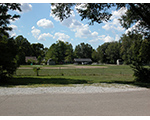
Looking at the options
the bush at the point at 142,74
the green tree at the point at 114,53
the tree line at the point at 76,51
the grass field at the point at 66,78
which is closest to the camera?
the grass field at the point at 66,78

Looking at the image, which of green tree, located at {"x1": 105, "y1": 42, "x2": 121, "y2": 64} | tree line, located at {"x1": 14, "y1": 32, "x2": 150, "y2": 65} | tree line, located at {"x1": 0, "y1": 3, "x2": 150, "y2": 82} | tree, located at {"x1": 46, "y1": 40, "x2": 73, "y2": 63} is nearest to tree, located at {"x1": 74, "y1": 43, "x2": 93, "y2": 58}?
tree line, located at {"x1": 14, "y1": 32, "x2": 150, "y2": 65}

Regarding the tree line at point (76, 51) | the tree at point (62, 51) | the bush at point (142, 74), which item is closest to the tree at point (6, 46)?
the bush at point (142, 74)

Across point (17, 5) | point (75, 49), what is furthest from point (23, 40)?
point (17, 5)

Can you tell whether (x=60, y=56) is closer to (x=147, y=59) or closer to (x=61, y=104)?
(x=147, y=59)

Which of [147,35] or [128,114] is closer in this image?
[128,114]

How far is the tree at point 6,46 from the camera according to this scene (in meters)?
11.2

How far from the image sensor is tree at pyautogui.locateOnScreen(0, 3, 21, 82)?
11188mm

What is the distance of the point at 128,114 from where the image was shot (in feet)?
13.4

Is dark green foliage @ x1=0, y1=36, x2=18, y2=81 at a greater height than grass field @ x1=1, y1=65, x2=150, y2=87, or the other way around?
dark green foliage @ x1=0, y1=36, x2=18, y2=81

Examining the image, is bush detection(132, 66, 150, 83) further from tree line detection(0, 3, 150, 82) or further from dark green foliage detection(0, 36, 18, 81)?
dark green foliage detection(0, 36, 18, 81)

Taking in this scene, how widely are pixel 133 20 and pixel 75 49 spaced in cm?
10382

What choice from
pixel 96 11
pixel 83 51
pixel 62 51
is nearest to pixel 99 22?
pixel 96 11

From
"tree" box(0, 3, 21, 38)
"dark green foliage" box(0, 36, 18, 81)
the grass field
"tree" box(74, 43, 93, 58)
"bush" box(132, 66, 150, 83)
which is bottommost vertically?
the grass field

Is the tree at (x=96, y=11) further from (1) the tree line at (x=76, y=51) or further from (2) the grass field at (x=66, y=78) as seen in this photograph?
(1) the tree line at (x=76, y=51)
